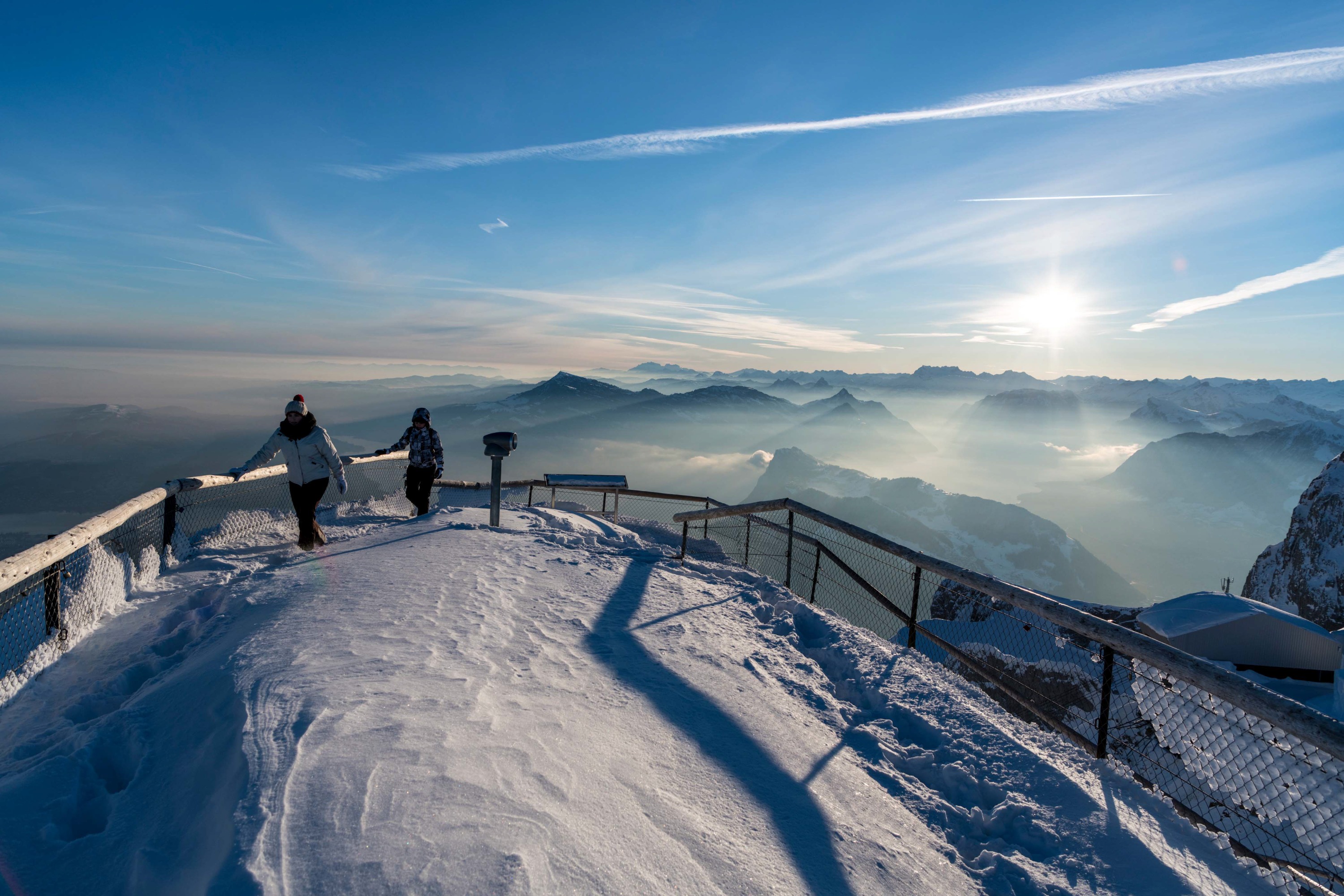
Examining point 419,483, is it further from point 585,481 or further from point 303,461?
point 585,481

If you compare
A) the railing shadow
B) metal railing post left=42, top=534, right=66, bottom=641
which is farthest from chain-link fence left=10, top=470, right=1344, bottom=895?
the railing shadow

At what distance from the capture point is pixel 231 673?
3457mm

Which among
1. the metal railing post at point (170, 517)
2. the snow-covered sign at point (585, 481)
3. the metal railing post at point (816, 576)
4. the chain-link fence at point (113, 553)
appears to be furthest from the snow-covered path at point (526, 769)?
the snow-covered sign at point (585, 481)

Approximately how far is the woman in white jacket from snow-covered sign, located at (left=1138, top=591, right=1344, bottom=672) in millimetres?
23576

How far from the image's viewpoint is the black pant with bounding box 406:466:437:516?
948 cm

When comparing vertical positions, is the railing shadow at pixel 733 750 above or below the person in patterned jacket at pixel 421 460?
below

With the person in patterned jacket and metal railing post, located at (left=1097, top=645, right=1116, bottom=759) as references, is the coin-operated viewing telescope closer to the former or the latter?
the person in patterned jacket

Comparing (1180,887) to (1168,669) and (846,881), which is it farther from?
(846,881)

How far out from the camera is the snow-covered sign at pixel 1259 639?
18609mm

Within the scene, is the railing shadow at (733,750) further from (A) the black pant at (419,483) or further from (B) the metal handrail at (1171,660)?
(A) the black pant at (419,483)

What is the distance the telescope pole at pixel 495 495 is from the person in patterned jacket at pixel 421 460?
147 centimetres

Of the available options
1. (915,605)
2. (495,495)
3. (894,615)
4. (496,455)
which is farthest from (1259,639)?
(496,455)

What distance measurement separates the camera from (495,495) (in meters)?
8.38

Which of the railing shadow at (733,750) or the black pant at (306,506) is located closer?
the railing shadow at (733,750)
